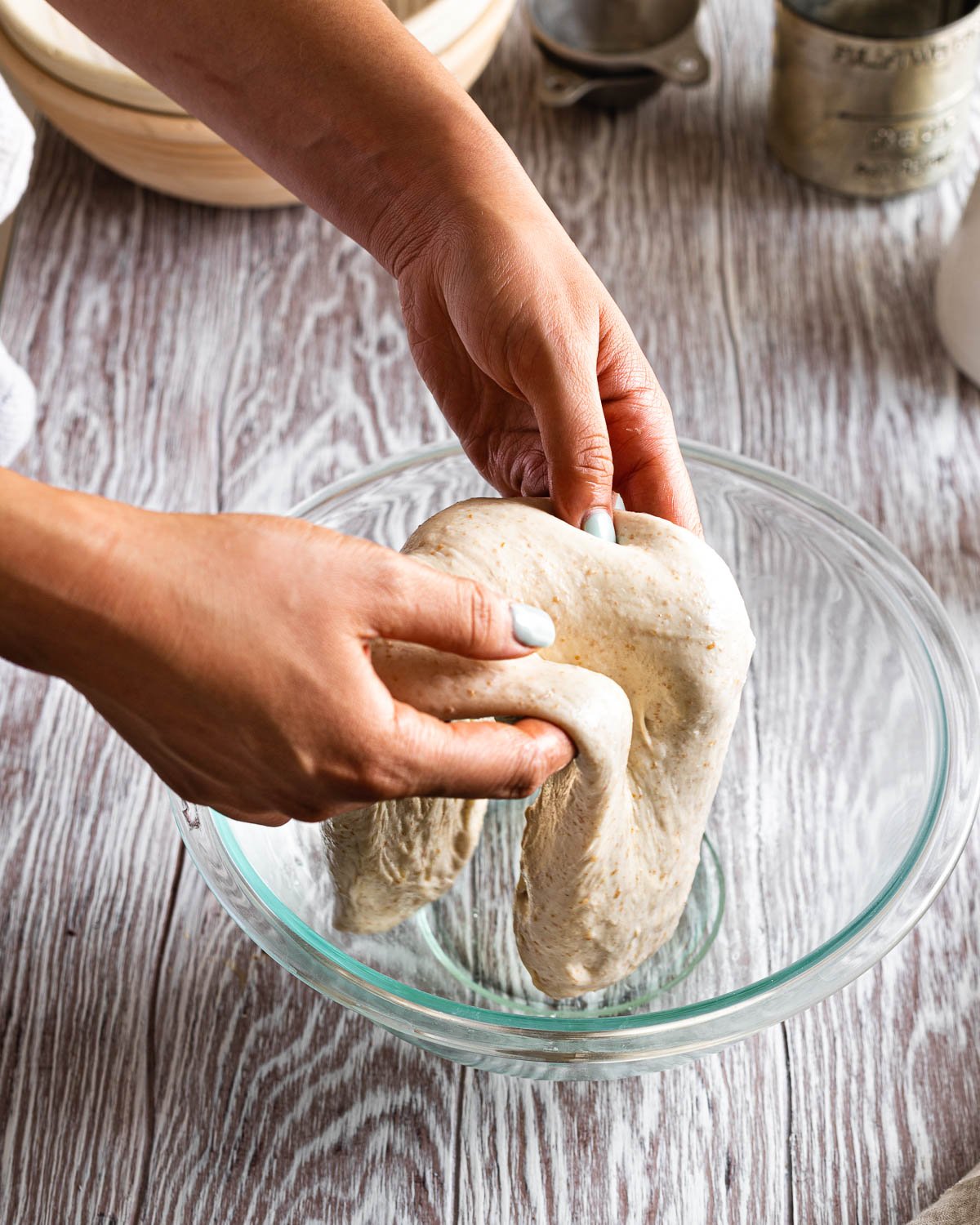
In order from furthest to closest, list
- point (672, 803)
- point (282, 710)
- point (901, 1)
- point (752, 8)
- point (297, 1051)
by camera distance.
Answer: point (752, 8) → point (901, 1) → point (297, 1051) → point (672, 803) → point (282, 710)

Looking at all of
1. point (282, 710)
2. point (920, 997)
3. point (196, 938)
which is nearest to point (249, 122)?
point (282, 710)

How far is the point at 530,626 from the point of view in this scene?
651 mm

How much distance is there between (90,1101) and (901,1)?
1.39 meters

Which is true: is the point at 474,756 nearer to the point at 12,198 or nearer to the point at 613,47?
the point at 12,198

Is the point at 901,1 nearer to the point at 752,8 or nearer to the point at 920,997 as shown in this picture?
the point at 752,8

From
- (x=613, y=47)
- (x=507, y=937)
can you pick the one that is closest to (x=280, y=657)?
(x=507, y=937)

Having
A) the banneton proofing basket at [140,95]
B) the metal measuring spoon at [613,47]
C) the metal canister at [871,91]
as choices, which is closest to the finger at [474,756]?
the banneton proofing basket at [140,95]

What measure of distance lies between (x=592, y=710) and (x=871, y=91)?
0.95 meters

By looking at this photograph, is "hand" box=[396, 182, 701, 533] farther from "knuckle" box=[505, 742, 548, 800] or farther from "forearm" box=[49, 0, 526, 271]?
"knuckle" box=[505, 742, 548, 800]

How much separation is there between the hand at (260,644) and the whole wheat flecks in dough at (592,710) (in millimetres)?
48

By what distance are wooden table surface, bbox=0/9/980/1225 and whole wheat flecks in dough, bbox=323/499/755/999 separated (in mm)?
→ 136

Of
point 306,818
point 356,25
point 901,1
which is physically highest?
point 356,25

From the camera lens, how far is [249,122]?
89 centimetres

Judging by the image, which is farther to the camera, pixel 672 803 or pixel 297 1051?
pixel 297 1051
